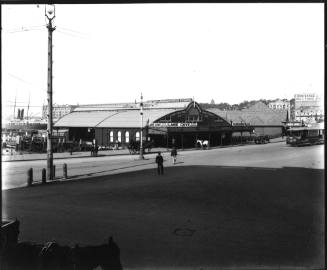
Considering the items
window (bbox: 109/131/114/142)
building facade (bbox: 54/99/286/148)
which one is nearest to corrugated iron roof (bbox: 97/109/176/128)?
building facade (bbox: 54/99/286/148)

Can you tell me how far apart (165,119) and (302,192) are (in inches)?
1138

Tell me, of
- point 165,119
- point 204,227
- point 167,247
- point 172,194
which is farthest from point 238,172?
point 165,119

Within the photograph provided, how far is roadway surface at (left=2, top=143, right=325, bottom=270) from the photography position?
812cm

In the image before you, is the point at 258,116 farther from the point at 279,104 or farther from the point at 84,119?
the point at 279,104

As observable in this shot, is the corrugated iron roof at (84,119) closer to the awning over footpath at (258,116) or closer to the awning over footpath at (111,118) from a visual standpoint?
the awning over footpath at (111,118)

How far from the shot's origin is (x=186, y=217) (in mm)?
11398

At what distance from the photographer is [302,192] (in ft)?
51.2

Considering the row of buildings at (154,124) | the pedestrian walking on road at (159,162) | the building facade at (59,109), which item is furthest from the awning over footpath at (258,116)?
the pedestrian walking on road at (159,162)

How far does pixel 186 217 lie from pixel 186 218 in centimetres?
13

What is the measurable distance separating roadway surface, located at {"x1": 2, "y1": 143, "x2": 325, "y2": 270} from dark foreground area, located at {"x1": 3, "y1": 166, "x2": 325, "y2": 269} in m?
0.03

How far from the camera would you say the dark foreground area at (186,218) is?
8.15m

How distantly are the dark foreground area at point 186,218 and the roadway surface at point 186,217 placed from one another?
3 cm

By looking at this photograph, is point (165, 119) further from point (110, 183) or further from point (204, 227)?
point (204, 227)

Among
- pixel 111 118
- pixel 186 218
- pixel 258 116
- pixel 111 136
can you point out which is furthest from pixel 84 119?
pixel 186 218
